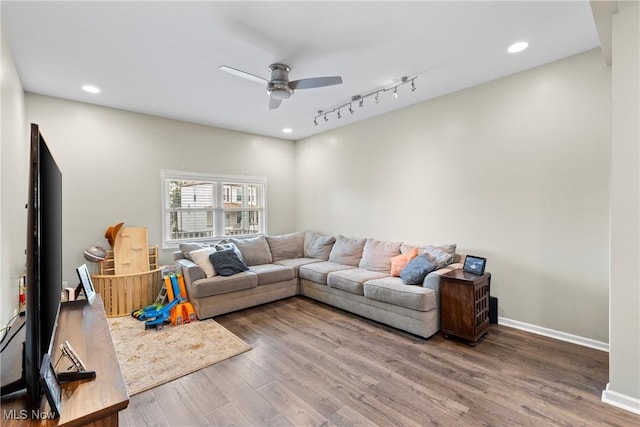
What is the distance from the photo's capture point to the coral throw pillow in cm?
385

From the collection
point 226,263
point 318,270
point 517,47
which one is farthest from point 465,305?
point 226,263

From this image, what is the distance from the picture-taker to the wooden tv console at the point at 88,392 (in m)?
0.98

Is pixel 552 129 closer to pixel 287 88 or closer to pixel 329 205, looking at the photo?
pixel 287 88

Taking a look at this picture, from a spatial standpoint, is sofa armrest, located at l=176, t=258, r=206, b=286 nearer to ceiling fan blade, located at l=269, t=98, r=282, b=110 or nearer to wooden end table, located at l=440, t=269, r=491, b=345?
ceiling fan blade, located at l=269, t=98, r=282, b=110

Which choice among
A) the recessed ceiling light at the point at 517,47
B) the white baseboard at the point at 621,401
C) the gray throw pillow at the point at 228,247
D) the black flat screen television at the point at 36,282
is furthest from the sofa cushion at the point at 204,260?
the recessed ceiling light at the point at 517,47

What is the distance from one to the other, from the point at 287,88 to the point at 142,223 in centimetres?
315

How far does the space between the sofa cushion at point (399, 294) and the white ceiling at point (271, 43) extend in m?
2.38

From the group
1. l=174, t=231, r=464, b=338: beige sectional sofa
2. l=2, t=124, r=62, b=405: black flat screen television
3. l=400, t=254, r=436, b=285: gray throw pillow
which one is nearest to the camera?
l=2, t=124, r=62, b=405: black flat screen television

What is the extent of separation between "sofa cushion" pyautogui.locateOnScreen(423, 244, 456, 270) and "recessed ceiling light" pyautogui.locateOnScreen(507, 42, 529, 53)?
2.16 metres

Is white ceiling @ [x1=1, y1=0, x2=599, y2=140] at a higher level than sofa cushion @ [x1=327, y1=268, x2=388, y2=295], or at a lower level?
higher

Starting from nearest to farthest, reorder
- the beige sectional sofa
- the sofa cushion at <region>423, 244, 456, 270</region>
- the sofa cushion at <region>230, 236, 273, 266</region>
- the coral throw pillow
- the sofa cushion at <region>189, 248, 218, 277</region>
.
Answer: the beige sectional sofa < the sofa cushion at <region>423, 244, 456, 270</region> < the coral throw pillow < the sofa cushion at <region>189, 248, 218, 277</region> < the sofa cushion at <region>230, 236, 273, 266</region>

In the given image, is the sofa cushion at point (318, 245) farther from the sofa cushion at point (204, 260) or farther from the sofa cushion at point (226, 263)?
the sofa cushion at point (204, 260)

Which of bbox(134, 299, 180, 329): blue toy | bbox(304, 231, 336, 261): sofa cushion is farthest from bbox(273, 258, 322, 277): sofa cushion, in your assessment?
bbox(134, 299, 180, 329): blue toy

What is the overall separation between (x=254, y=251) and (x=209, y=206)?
120 centimetres
